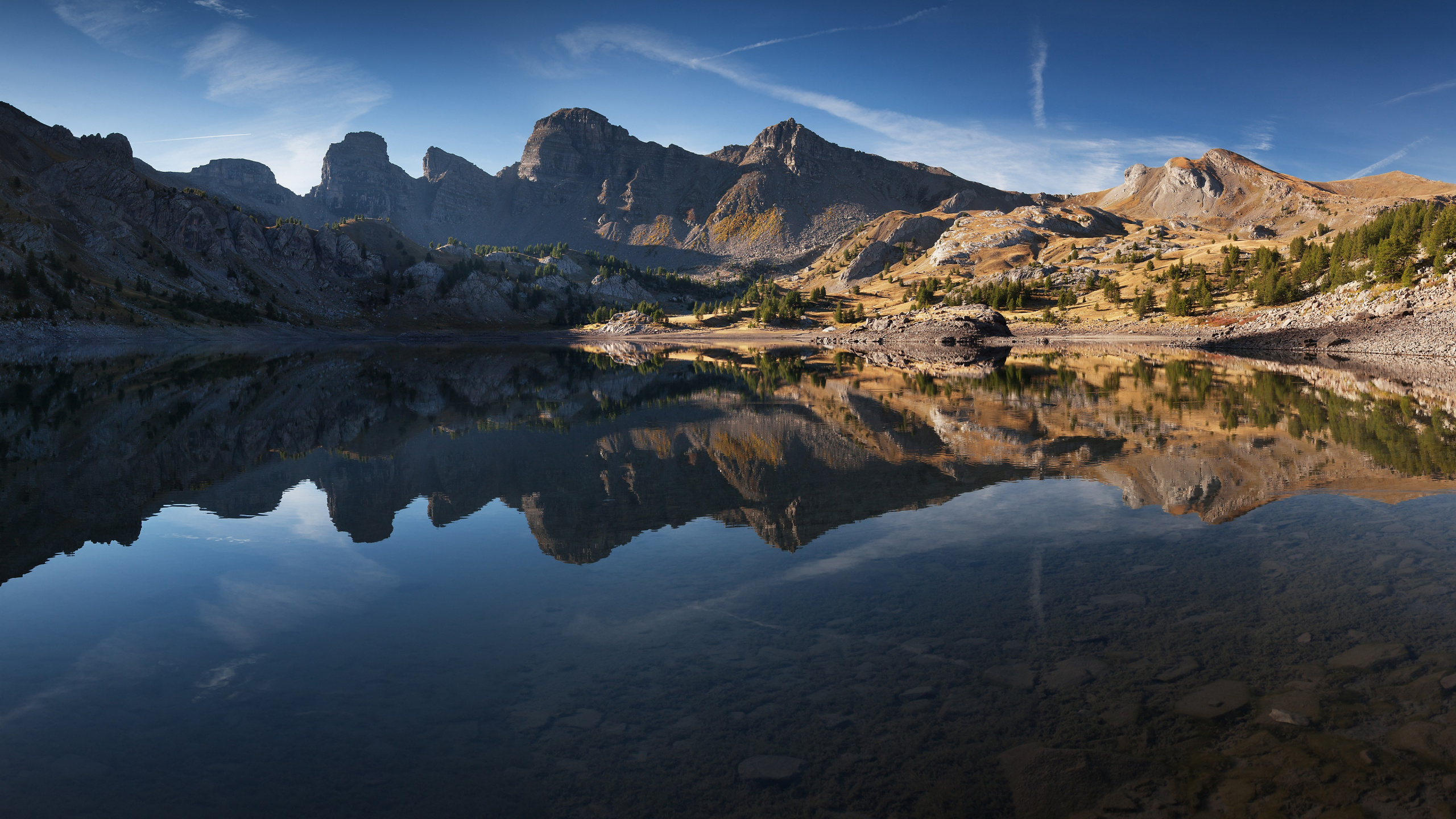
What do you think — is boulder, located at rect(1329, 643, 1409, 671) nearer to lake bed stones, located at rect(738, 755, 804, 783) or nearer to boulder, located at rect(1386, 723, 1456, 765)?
boulder, located at rect(1386, 723, 1456, 765)

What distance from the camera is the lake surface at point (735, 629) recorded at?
7820 mm

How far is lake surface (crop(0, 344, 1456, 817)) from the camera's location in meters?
7.82

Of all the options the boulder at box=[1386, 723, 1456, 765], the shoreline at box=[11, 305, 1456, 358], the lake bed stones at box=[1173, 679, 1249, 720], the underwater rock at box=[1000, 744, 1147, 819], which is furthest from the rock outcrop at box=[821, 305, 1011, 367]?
the underwater rock at box=[1000, 744, 1147, 819]

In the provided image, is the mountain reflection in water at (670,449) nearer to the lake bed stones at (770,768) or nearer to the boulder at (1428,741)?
the lake bed stones at (770,768)

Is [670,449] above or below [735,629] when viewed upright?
above

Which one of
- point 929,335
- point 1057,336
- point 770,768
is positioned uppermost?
point 929,335

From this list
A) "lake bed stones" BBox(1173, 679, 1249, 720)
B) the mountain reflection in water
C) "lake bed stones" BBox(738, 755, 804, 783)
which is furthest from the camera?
the mountain reflection in water

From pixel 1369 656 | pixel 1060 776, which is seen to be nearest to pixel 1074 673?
pixel 1060 776

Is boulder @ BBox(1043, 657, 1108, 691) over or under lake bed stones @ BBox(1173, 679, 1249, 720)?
over

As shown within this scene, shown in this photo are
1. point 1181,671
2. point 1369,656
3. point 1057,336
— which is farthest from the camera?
point 1057,336

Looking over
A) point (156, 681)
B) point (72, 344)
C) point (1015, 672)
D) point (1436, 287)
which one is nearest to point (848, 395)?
point (1015, 672)

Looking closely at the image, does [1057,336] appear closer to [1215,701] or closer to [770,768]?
[1215,701]

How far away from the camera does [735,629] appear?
11.9 m

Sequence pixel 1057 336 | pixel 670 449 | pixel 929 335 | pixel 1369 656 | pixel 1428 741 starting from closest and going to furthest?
pixel 1428 741 → pixel 1369 656 → pixel 670 449 → pixel 1057 336 → pixel 929 335
